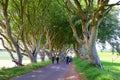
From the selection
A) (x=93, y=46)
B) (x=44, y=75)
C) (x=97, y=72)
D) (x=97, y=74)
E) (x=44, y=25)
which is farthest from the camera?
(x=44, y=25)

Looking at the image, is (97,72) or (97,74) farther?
(97,72)

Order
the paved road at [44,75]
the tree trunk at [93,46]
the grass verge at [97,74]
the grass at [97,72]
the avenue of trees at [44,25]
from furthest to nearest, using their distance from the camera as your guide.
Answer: the avenue of trees at [44,25], the tree trunk at [93,46], the paved road at [44,75], the grass at [97,72], the grass verge at [97,74]

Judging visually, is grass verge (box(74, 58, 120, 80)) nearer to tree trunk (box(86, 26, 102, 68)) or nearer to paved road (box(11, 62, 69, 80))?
tree trunk (box(86, 26, 102, 68))

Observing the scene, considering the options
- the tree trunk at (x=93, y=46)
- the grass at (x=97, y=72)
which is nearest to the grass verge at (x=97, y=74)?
the grass at (x=97, y=72)

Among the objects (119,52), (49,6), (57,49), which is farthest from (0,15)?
(57,49)

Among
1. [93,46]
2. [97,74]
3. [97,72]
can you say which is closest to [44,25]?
[93,46]

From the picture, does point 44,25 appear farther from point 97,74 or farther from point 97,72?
point 97,74

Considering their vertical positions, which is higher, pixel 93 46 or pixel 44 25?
pixel 44 25

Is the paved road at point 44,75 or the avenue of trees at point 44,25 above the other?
the avenue of trees at point 44,25

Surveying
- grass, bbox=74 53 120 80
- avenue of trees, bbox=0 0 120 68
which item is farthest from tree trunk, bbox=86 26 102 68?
grass, bbox=74 53 120 80

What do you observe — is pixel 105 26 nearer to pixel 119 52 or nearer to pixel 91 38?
pixel 119 52

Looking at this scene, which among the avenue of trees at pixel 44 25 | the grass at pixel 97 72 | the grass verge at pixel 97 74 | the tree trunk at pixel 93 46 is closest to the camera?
the grass verge at pixel 97 74

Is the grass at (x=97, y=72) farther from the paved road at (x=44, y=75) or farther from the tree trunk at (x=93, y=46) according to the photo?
the paved road at (x=44, y=75)

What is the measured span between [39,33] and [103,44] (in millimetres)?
12361
